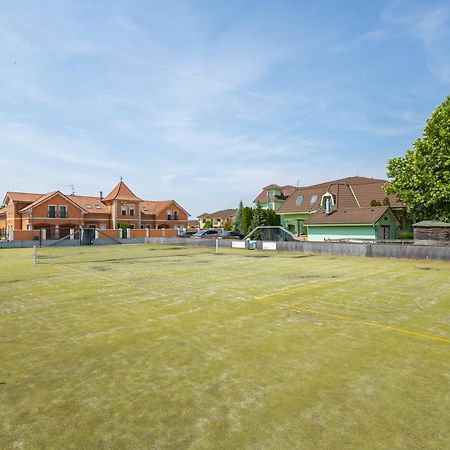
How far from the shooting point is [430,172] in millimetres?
26906

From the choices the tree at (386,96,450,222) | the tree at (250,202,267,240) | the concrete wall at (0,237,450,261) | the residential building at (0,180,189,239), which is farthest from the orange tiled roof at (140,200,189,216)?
the tree at (386,96,450,222)

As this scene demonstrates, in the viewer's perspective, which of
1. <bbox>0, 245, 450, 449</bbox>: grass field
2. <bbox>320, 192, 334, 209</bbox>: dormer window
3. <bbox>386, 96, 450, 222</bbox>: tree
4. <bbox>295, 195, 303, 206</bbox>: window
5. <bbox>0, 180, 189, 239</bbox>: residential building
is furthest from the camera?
<bbox>0, 180, 189, 239</bbox>: residential building

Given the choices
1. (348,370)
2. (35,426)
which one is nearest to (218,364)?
(348,370)

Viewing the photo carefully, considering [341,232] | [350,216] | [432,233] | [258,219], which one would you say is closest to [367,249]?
[432,233]

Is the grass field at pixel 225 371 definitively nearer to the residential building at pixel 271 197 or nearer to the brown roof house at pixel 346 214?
the brown roof house at pixel 346 214

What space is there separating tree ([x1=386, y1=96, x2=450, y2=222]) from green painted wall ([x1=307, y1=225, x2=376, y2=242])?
593cm

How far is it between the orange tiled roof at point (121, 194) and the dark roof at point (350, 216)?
35699 mm

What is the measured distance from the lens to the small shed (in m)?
24.1

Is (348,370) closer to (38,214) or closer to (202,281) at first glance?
(202,281)

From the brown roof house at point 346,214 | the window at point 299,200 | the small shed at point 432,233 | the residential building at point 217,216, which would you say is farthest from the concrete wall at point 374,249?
the residential building at point 217,216

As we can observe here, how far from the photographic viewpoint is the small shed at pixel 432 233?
24.1 metres

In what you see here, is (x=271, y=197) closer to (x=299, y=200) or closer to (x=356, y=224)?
(x=299, y=200)

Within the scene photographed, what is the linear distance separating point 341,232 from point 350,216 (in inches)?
78.5

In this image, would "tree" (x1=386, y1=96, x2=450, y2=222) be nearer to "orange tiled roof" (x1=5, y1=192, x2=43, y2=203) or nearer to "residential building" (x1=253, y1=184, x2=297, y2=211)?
"residential building" (x1=253, y1=184, x2=297, y2=211)
